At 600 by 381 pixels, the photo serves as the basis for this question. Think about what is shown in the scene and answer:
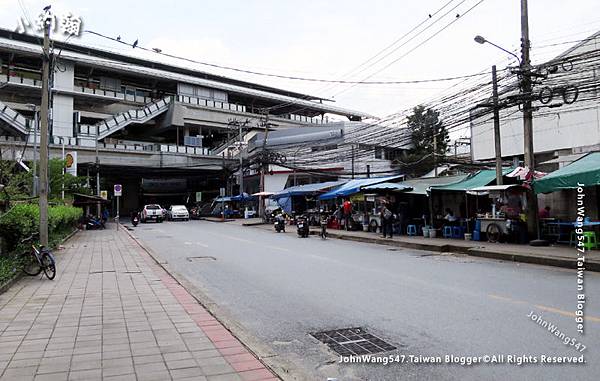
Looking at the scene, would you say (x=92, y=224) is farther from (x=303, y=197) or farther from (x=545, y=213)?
(x=545, y=213)

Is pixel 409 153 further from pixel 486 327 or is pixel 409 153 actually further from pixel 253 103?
pixel 486 327

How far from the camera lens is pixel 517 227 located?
16188 mm

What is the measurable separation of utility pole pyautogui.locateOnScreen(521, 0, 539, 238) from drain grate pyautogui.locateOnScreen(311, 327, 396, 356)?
39.3 ft

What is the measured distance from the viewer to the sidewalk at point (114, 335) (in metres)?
4.42

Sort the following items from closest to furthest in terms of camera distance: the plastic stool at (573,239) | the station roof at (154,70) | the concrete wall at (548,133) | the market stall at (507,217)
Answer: the plastic stool at (573,239), the market stall at (507,217), the concrete wall at (548,133), the station roof at (154,70)

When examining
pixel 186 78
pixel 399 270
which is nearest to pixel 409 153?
pixel 186 78

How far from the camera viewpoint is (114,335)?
5.70 metres

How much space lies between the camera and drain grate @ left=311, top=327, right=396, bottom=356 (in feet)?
17.1

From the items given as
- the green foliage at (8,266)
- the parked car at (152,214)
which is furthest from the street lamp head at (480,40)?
the parked car at (152,214)

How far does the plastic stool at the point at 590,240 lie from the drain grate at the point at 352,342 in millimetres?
10997

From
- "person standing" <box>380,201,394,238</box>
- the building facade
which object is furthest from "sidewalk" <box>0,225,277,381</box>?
the building facade

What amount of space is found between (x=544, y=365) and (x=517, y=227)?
500 inches

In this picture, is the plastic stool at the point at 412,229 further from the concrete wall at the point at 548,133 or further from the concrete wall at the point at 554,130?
the concrete wall at the point at 554,130

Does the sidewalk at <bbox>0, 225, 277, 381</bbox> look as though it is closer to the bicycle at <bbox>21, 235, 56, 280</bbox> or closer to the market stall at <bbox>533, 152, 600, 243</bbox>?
the bicycle at <bbox>21, 235, 56, 280</bbox>
